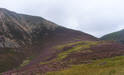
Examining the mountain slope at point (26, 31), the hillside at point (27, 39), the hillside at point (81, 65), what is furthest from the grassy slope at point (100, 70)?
the mountain slope at point (26, 31)

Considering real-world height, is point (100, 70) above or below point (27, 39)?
below

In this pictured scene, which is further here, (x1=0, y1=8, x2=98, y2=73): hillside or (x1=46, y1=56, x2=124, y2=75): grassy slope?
(x1=0, y1=8, x2=98, y2=73): hillside

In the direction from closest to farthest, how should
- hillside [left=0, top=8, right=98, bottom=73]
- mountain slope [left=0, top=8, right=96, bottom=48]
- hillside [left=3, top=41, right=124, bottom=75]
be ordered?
1. hillside [left=3, top=41, right=124, bottom=75]
2. hillside [left=0, top=8, right=98, bottom=73]
3. mountain slope [left=0, top=8, right=96, bottom=48]

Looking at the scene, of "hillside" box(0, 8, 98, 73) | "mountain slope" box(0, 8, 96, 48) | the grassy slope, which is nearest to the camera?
the grassy slope

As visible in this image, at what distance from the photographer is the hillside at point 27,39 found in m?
80.6

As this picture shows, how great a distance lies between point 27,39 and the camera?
11600 centimetres

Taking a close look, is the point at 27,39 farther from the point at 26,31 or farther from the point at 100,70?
the point at 100,70

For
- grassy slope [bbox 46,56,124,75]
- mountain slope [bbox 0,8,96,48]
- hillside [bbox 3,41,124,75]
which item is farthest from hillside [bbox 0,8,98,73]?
grassy slope [bbox 46,56,124,75]

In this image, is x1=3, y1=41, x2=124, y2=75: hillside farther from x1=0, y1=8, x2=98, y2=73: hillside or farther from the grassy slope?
x1=0, y1=8, x2=98, y2=73: hillside

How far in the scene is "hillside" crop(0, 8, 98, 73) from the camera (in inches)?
3172

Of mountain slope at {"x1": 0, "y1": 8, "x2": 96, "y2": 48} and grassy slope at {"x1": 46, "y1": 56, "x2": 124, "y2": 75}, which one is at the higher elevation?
mountain slope at {"x1": 0, "y1": 8, "x2": 96, "y2": 48}

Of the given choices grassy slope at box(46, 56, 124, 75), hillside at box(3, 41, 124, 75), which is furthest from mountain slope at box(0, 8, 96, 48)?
grassy slope at box(46, 56, 124, 75)

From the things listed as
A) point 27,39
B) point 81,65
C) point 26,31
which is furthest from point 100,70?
point 26,31

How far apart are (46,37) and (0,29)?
123ft
